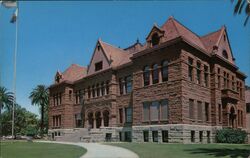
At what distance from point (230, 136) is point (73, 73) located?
92.4 feet

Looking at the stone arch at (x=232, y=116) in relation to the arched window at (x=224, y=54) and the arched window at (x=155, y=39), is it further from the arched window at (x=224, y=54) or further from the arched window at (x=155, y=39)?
the arched window at (x=155, y=39)

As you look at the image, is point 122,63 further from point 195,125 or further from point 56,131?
point 56,131

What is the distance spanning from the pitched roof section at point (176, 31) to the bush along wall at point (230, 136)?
927 cm

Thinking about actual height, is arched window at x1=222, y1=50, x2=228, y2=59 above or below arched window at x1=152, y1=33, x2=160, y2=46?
below

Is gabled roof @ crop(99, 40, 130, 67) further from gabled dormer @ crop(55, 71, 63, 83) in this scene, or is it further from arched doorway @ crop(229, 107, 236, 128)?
arched doorway @ crop(229, 107, 236, 128)

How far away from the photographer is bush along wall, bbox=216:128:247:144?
3139cm

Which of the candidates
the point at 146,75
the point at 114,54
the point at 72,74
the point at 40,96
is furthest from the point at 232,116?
the point at 40,96

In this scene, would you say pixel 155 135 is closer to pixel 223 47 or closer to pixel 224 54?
pixel 224 54

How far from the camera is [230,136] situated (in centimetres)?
3170

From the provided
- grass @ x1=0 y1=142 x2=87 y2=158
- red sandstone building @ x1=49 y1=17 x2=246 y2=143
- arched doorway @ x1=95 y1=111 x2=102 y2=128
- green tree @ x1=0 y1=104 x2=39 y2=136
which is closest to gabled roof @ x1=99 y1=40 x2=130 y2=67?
red sandstone building @ x1=49 y1=17 x2=246 y2=143

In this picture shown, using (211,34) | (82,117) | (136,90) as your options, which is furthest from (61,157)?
(82,117)

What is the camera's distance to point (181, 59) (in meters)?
29.8

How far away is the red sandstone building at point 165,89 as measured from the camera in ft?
99.0

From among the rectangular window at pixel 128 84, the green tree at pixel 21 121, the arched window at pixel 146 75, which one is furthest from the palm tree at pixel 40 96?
the arched window at pixel 146 75
